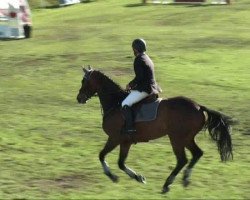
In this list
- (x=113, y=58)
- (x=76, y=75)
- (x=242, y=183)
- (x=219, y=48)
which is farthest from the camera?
(x=219, y=48)

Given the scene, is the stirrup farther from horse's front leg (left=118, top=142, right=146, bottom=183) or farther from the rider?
horse's front leg (left=118, top=142, right=146, bottom=183)

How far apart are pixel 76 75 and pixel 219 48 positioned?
10061mm

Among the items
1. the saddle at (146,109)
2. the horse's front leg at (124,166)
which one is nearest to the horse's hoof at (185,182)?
the horse's front leg at (124,166)

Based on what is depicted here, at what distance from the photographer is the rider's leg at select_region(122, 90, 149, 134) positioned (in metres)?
13.2

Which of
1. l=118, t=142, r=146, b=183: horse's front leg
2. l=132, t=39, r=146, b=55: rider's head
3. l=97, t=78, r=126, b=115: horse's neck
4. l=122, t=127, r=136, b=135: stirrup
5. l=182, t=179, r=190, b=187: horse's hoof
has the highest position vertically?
l=132, t=39, r=146, b=55: rider's head

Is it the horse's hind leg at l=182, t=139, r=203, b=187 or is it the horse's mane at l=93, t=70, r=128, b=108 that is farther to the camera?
the horse's mane at l=93, t=70, r=128, b=108

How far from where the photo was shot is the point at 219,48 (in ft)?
116

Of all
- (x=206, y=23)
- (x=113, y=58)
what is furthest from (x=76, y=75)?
(x=206, y=23)

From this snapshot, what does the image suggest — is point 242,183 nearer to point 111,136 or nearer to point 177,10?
point 111,136

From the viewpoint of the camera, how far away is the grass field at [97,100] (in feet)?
45.8

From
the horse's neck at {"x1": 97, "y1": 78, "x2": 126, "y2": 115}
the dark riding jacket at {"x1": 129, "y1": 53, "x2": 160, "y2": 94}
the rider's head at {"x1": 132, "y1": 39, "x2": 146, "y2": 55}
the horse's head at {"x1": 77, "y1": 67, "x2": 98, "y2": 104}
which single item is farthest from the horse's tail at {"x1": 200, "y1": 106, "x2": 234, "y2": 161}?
the horse's head at {"x1": 77, "y1": 67, "x2": 98, "y2": 104}

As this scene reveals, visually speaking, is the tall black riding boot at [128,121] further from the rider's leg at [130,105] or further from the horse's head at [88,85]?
the horse's head at [88,85]

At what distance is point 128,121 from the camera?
13227 mm

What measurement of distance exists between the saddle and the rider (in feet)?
0.28
